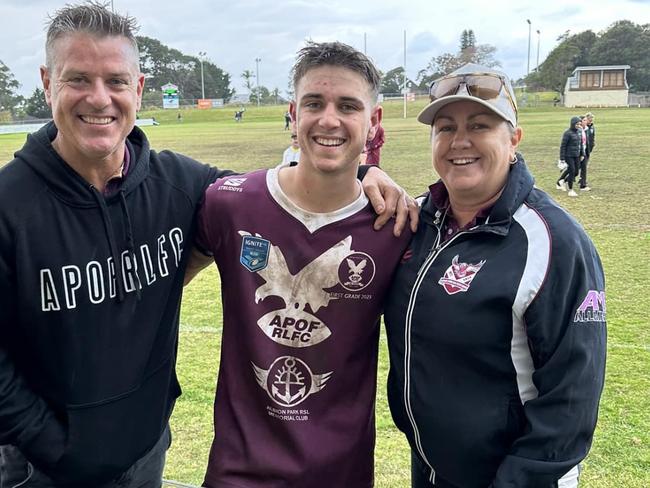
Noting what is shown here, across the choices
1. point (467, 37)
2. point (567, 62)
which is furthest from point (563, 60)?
point (467, 37)

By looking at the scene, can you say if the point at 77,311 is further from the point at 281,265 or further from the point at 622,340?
the point at 622,340

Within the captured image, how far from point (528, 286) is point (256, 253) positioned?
1.08 m

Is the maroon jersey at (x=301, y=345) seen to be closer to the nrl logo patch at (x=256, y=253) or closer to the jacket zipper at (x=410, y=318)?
the nrl logo patch at (x=256, y=253)

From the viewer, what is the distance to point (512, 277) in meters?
1.99

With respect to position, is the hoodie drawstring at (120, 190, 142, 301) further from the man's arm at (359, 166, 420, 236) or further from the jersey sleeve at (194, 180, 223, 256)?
the man's arm at (359, 166, 420, 236)

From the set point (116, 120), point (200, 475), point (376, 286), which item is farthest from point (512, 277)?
point (200, 475)

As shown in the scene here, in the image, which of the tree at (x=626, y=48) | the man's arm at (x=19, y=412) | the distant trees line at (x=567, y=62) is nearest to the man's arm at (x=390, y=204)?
the man's arm at (x=19, y=412)

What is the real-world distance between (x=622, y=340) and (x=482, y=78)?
179 inches

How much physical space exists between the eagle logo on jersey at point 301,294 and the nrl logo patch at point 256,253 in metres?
0.02

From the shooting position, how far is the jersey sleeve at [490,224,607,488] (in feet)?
6.33

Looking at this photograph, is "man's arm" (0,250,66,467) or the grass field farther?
the grass field

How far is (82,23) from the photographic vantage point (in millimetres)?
2252

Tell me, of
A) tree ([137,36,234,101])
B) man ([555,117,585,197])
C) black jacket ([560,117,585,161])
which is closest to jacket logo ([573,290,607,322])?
man ([555,117,585,197])

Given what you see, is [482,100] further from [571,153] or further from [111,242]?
[571,153]
